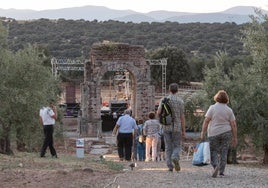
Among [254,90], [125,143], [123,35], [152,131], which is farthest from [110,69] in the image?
[123,35]

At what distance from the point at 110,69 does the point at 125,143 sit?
2672 cm

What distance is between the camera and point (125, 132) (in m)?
17.1

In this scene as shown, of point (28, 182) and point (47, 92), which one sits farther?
point (47, 92)

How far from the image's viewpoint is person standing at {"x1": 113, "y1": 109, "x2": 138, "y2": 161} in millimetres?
17016

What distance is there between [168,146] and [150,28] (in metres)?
99.8

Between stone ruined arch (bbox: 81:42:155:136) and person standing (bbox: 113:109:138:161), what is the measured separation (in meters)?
25.9

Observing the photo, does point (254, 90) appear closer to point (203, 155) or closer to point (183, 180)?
point (203, 155)

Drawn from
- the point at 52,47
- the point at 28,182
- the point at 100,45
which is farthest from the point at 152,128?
the point at 52,47

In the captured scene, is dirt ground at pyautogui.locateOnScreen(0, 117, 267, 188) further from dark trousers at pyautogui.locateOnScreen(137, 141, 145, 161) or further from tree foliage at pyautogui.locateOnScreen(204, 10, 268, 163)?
tree foliage at pyautogui.locateOnScreen(204, 10, 268, 163)

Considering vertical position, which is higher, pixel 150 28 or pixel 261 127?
pixel 150 28

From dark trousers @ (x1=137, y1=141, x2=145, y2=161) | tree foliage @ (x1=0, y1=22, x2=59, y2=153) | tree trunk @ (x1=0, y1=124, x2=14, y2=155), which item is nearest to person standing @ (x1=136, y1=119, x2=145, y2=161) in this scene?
dark trousers @ (x1=137, y1=141, x2=145, y2=161)

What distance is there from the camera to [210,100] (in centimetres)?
2316

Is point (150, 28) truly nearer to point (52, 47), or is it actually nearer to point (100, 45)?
point (52, 47)

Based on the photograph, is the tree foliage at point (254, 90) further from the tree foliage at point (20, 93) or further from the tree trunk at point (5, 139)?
the tree trunk at point (5, 139)
